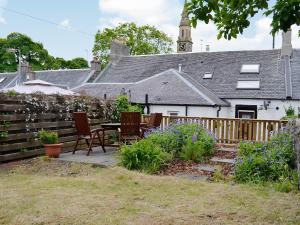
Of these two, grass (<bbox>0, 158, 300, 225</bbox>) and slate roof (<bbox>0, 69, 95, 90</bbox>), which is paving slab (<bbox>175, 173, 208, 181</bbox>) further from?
slate roof (<bbox>0, 69, 95, 90</bbox>)

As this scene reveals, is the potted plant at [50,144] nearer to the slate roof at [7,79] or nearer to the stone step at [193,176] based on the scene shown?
the stone step at [193,176]

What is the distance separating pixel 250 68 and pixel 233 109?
4.10m

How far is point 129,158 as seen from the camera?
22.9 ft

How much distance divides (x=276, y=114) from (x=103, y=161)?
656 inches

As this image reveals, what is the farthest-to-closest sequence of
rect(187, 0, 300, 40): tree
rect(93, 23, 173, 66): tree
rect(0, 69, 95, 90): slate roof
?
rect(93, 23, 173, 66): tree → rect(0, 69, 95, 90): slate roof → rect(187, 0, 300, 40): tree

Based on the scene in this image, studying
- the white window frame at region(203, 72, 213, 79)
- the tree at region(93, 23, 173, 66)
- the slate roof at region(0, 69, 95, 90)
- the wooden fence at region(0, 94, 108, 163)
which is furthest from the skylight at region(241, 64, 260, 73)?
the tree at region(93, 23, 173, 66)

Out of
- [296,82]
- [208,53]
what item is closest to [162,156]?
[296,82]

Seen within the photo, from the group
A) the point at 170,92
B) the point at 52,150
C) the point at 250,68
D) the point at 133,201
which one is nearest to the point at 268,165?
the point at 133,201

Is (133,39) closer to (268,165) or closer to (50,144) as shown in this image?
(50,144)

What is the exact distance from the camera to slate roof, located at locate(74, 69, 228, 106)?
2014cm

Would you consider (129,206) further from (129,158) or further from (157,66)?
(157,66)

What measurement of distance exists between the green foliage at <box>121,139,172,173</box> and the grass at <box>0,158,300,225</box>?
48 cm

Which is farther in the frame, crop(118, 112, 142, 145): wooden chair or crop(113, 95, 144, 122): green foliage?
crop(113, 95, 144, 122): green foliage

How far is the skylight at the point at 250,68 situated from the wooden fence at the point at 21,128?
18.0 m
